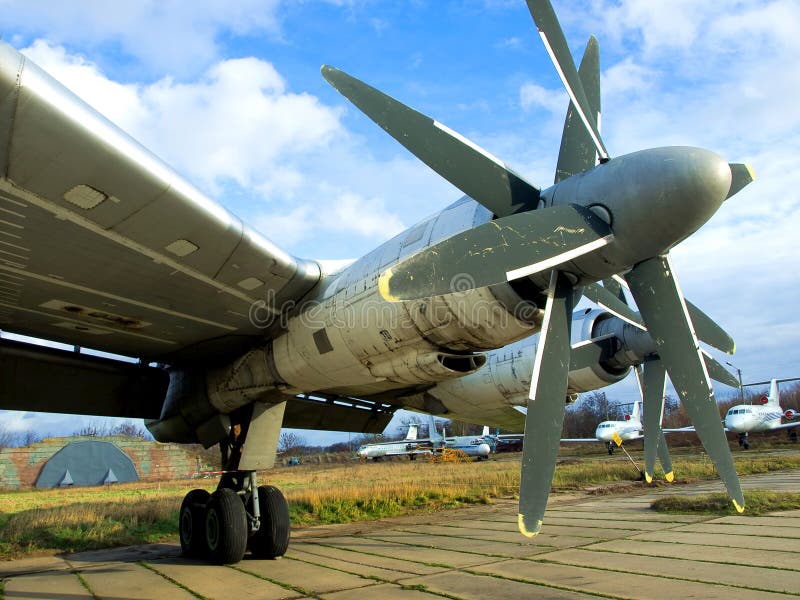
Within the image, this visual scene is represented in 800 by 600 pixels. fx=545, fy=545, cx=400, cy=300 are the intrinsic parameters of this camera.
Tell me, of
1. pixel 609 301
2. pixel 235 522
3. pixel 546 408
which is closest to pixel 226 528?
pixel 235 522

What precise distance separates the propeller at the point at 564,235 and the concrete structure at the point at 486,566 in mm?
1247

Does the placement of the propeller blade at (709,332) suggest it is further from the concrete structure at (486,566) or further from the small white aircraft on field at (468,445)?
the small white aircraft on field at (468,445)

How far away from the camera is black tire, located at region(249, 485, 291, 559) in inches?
301

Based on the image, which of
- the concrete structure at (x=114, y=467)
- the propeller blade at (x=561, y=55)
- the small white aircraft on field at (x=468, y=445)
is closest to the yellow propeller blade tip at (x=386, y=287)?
the propeller blade at (x=561, y=55)

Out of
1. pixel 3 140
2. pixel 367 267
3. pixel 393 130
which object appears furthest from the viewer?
pixel 367 267

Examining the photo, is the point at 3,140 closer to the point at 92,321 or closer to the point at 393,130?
the point at 393,130

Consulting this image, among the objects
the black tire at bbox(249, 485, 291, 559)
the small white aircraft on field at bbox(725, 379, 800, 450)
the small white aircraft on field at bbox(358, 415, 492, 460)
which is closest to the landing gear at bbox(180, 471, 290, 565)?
the black tire at bbox(249, 485, 291, 559)

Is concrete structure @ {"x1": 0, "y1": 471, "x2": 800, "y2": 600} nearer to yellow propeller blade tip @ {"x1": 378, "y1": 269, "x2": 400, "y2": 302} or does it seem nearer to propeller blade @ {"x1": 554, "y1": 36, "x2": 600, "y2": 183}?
yellow propeller blade tip @ {"x1": 378, "y1": 269, "x2": 400, "y2": 302}

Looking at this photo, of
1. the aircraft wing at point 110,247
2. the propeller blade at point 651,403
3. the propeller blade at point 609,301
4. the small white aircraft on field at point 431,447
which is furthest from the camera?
the small white aircraft on field at point 431,447

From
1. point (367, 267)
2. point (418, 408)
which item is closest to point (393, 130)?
point (367, 267)

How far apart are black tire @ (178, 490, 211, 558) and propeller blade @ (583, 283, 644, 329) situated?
6.20m

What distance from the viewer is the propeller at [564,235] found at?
405cm

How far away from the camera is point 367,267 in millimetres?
6074

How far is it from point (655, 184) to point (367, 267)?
3.05 meters
